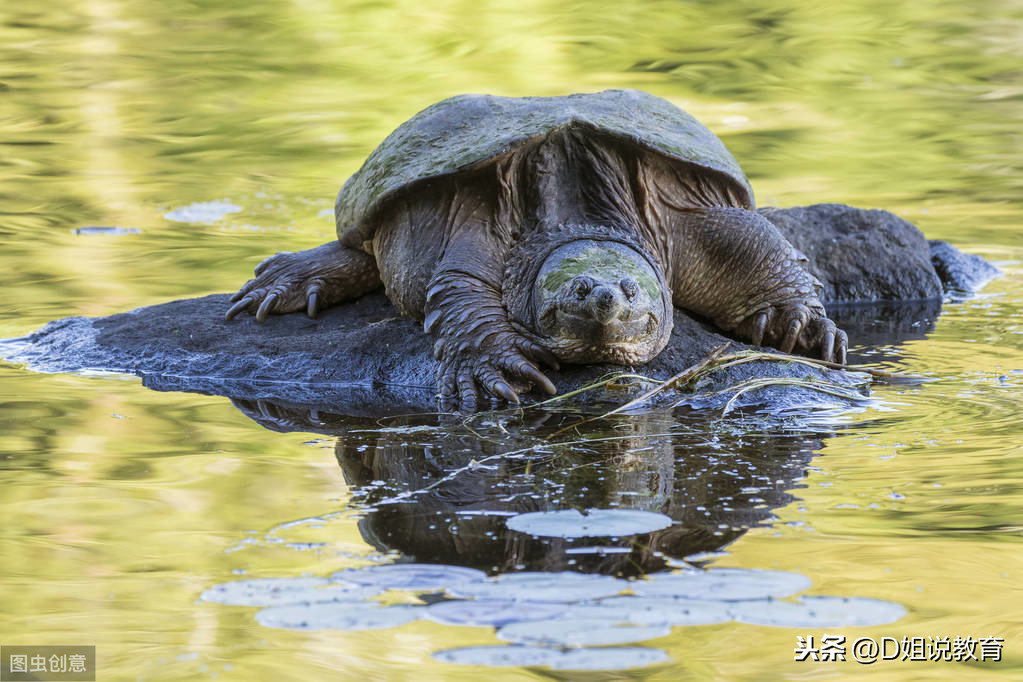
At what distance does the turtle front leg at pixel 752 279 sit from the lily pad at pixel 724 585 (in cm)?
213

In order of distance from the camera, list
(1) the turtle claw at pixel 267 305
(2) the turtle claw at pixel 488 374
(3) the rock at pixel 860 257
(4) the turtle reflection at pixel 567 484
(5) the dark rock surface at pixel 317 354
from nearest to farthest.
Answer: (4) the turtle reflection at pixel 567 484 → (2) the turtle claw at pixel 488 374 → (5) the dark rock surface at pixel 317 354 → (1) the turtle claw at pixel 267 305 → (3) the rock at pixel 860 257

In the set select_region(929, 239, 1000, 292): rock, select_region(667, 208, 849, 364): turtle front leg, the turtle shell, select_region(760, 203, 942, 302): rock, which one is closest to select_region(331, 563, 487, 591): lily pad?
the turtle shell

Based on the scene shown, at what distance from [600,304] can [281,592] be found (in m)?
1.65

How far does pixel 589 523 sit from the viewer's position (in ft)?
9.53

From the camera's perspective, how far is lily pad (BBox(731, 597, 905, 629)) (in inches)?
93.9

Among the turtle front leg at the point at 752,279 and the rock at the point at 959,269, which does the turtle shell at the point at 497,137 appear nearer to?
the turtle front leg at the point at 752,279

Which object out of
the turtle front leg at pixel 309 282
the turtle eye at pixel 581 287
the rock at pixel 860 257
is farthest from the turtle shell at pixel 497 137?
the rock at pixel 860 257

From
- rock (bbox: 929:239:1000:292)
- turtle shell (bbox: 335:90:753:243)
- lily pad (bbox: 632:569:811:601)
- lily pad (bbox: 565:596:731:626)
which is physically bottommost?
rock (bbox: 929:239:1000:292)

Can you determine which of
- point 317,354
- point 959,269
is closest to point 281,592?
point 317,354

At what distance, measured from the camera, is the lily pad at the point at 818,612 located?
7.82 ft

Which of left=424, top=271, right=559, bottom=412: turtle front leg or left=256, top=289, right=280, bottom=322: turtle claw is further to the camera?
left=256, top=289, right=280, bottom=322: turtle claw

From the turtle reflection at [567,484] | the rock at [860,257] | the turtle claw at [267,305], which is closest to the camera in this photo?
the turtle reflection at [567,484]

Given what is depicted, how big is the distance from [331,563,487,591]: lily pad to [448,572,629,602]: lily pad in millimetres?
40

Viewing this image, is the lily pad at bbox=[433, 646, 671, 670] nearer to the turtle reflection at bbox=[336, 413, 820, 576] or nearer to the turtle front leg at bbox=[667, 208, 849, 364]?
the turtle reflection at bbox=[336, 413, 820, 576]
